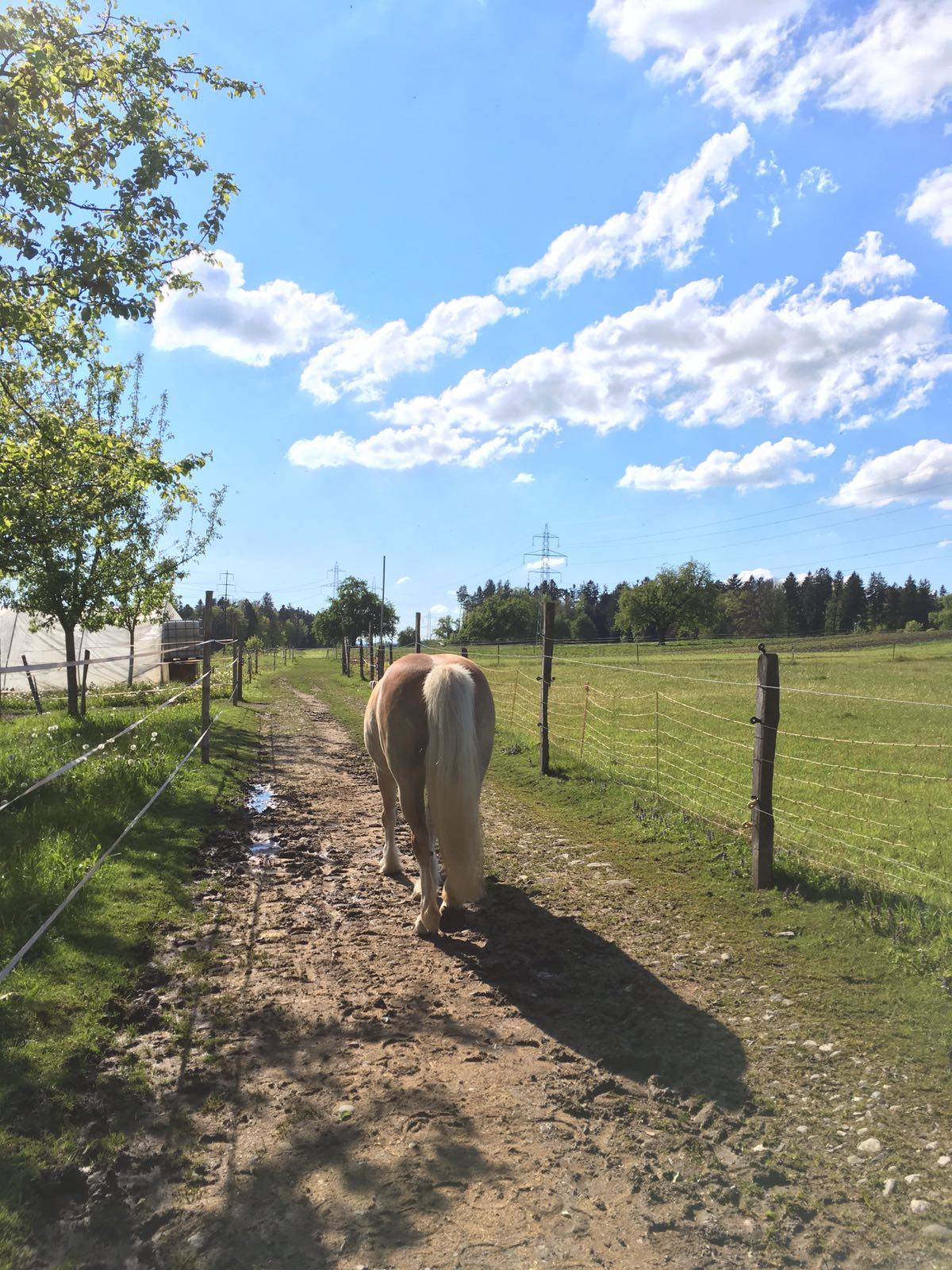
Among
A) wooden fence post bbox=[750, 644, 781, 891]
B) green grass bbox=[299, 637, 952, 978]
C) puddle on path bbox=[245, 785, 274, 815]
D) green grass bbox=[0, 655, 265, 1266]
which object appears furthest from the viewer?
puddle on path bbox=[245, 785, 274, 815]

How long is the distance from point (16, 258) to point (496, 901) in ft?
21.6

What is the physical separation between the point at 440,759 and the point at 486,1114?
1793 mm

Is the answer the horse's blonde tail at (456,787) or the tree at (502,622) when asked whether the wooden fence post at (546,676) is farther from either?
the tree at (502,622)

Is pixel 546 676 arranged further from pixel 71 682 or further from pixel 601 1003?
pixel 601 1003

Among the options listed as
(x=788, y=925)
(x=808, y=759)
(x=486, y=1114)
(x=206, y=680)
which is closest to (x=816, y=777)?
(x=808, y=759)

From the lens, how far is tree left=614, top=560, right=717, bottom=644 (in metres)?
88.9

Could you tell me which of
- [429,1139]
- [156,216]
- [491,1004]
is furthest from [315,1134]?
[156,216]

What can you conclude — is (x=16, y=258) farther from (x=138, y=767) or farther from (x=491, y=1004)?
(x=491, y=1004)

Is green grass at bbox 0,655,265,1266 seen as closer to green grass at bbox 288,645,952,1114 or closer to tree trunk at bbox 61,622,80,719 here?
tree trunk at bbox 61,622,80,719

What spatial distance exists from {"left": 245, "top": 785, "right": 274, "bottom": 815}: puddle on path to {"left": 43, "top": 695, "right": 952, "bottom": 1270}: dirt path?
3.14 meters

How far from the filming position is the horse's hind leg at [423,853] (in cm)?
432

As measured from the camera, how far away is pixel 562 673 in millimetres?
31953

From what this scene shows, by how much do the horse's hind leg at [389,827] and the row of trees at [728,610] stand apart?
7467 centimetres

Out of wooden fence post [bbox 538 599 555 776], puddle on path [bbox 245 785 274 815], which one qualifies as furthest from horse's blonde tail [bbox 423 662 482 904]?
wooden fence post [bbox 538 599 555 776]
